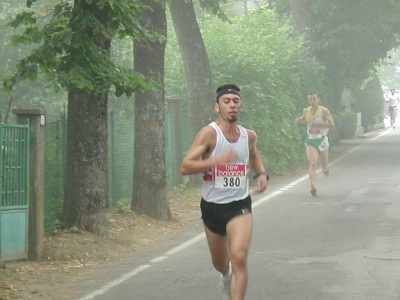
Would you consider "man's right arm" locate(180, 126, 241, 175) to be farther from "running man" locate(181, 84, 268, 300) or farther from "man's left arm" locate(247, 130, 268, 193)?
"man's left arm" locate(247, 130, 268, 193)

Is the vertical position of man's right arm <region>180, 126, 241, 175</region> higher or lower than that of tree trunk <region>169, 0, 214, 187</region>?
lower

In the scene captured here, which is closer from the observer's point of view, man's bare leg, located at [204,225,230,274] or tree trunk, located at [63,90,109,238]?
man's bare leg, located at [204,225,230,274]

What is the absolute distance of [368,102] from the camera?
51.2 meters

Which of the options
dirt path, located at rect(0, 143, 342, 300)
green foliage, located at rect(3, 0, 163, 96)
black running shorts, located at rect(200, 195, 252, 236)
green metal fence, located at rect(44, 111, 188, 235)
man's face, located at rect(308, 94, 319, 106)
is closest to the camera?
black running shorts, located at rect(200, 195, 252, 236)

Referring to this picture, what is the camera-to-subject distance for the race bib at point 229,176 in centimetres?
761

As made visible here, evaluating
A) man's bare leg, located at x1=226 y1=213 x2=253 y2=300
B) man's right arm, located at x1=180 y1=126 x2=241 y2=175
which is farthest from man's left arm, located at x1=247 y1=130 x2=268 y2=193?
man's right arm, located at x1=180 y1=126 x2=241 y2=175

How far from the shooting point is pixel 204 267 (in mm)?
10367

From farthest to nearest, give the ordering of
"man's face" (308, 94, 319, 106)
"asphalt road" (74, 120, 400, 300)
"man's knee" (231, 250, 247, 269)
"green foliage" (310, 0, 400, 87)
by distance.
Result: "green foliage" (310, 0, 400, 87) → "man's face" (308, 94, 319, 106) → "asphalt road" (74, 120, 400, 300) → "man's knee" (231, 250, 247, 269)

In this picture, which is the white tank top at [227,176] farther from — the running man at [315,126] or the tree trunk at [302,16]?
the tree trunk at [302,16]

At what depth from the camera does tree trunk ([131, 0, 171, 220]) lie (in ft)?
48.4

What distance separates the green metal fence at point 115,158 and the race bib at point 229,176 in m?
5.16

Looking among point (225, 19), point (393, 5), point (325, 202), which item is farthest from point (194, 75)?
point (393, 5)

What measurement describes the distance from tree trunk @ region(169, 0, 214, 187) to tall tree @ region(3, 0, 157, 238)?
281 inches

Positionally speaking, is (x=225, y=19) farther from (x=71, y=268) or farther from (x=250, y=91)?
(x=71, y=268)
